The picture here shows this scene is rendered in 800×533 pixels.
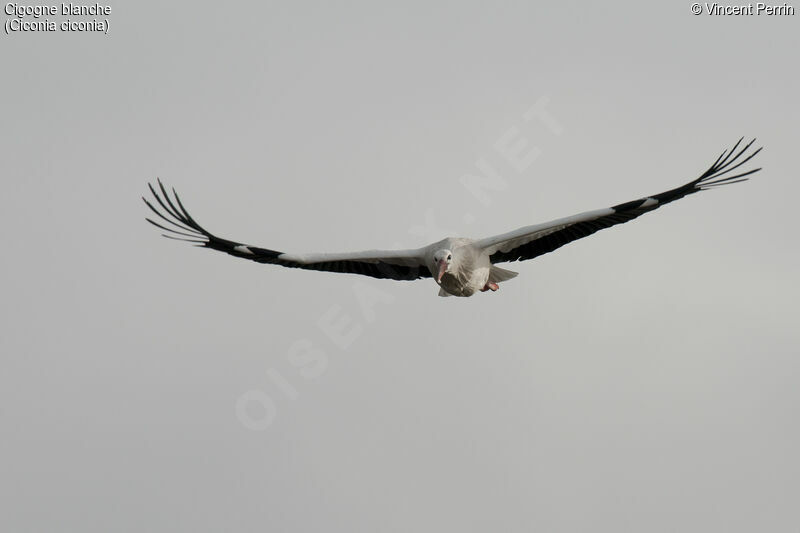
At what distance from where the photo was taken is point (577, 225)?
23766 mm

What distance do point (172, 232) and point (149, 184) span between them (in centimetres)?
→ 133

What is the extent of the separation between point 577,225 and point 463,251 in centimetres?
169

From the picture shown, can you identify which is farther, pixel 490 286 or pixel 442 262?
pixel 490 286

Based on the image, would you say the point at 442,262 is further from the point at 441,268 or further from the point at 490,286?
the point at 490,286

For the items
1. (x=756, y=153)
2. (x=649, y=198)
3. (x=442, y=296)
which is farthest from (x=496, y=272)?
(x=756, y=153)

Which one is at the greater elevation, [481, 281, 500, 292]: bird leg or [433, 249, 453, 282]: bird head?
[433, 249, 453, 282]: bird head

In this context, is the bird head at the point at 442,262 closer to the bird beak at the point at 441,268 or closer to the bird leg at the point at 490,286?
the bird beak at the point at 441,268

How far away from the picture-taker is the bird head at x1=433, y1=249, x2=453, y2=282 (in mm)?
23344

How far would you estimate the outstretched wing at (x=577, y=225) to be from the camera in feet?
73.7

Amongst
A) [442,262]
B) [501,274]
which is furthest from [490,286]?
[442,262]

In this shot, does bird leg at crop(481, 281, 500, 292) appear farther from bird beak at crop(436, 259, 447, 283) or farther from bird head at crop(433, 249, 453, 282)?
bird beak at crop(436, 259, 447, 283)

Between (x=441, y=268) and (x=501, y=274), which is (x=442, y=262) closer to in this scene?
(x=441, y=268)

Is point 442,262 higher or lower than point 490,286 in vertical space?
higher

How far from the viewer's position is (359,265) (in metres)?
24.9
